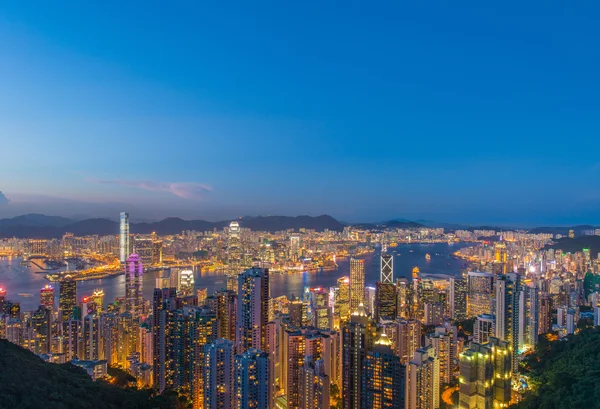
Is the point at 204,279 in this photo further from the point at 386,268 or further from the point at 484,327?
the point at 484,327

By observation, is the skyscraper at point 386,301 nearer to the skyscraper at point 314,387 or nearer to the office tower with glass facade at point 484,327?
the office tower with glass facade at point 484,327

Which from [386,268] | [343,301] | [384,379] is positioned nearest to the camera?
[384,379]

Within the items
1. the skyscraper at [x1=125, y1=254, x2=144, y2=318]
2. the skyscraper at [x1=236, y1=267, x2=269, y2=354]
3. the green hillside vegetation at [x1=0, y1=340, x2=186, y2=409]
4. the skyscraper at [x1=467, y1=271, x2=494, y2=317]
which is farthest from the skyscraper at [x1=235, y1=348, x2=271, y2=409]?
the skyscraper at [x1=467, y1=271, x2=494, y2=317]

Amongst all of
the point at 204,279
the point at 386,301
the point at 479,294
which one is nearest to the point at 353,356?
the point at 386,301

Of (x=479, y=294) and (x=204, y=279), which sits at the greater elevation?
(x=479, y=294)

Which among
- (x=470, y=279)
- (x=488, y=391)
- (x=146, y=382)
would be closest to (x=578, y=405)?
(x=488, y=391)
